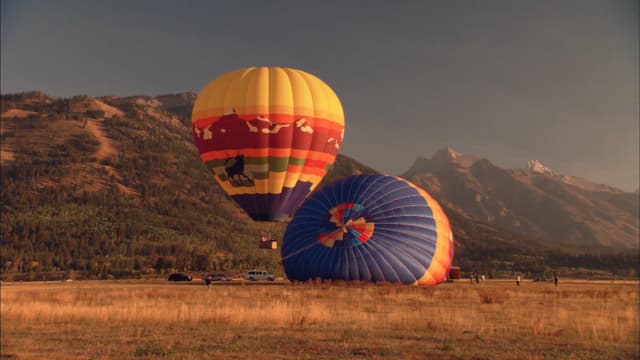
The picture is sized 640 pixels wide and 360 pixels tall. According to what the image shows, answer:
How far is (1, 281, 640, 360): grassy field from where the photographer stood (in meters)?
17.2

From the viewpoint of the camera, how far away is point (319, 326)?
22109 millimetres

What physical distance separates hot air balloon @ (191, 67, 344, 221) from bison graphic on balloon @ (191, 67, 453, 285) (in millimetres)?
72

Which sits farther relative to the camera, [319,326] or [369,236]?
[369,236]

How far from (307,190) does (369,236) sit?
8.38m

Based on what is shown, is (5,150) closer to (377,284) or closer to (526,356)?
(377,284)

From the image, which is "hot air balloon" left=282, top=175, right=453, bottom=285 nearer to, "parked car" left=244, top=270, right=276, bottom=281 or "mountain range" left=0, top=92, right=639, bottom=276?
"parked car" left=244, top=270, right=276, bottom=281

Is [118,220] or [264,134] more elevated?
[264,134]

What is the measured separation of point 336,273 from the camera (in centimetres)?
4019

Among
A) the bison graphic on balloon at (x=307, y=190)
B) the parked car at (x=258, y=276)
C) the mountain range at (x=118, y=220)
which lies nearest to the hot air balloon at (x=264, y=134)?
the bison graphic on balloon at (x=307, y=190)

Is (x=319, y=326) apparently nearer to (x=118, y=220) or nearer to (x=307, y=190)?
(x=307, y=190)

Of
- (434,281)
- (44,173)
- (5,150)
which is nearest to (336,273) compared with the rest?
(434,281)

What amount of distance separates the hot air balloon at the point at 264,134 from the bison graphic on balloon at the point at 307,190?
0.07 m

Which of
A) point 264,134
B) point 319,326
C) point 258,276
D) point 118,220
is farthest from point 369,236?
point 118,220

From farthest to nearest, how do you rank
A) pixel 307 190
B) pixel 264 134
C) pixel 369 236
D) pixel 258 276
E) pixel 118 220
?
pixel 118 220
pixel 258 276
pixel 307 190
pixel 264 134
pixel 369 236
